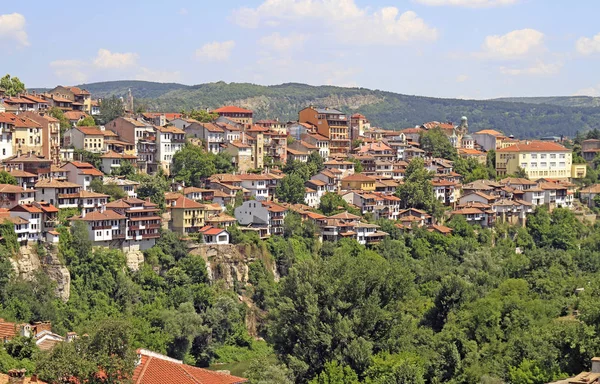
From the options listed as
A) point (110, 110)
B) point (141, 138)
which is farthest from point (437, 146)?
point (141, 138)

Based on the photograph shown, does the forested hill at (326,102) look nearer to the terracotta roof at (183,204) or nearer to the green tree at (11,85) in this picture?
the green tree at (11,85)

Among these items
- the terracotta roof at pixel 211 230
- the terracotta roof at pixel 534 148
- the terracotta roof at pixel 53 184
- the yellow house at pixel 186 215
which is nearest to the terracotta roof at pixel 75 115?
the yellow house at pixel 186 215

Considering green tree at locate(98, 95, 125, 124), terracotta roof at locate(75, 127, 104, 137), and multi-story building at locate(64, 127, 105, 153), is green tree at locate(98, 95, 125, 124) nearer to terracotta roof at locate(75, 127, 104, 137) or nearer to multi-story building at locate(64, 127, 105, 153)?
terracotta roof at locate(75, 127, 104, 137)

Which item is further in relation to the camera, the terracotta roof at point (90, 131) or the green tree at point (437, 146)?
the green tree at point (437, 146)

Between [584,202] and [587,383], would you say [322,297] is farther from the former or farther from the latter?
[584,202]

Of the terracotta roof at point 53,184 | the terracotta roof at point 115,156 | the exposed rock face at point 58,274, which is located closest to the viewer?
the exposed rock face at point 58,274

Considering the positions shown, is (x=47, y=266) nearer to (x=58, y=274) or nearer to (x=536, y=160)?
(x=58, y=274)

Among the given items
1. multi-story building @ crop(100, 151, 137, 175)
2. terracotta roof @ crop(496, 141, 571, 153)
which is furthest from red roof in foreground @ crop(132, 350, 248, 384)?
terracotta roof @ crop(496, 141, 571, 153)
